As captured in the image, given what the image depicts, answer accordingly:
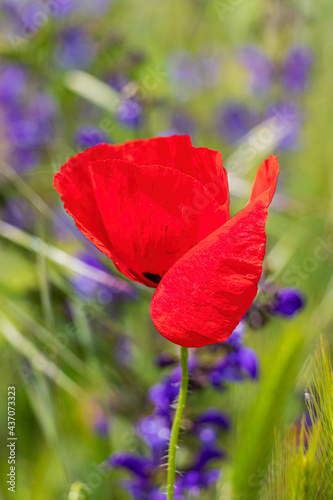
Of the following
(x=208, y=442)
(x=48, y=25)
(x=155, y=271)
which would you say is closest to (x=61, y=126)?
(x=48, y=25)

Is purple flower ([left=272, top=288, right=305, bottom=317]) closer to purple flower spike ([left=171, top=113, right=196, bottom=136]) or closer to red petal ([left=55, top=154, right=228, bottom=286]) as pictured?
red petal ([left=55, top=154, right=228, bottom=286])

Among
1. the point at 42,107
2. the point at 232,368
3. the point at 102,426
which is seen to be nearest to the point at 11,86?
the point at 42,107

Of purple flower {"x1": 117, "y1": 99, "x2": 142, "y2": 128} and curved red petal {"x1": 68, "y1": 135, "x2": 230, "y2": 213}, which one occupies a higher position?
purple flower {"x1": 117, "y1": 99, "x2": 142, "y2": 128}

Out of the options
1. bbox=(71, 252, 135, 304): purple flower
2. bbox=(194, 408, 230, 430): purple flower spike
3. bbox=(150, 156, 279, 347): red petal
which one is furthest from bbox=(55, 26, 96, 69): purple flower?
bbox=(150, 156, 279, 347): red petal

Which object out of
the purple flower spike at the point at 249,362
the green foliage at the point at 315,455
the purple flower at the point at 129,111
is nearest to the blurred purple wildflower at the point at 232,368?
the purple flower spike at the point at 249,362

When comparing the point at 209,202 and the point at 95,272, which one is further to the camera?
the point at 95,272

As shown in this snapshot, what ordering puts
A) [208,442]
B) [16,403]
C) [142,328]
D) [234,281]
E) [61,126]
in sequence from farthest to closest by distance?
[61,126], [142,328], [16,403], [208,442], [234,281]

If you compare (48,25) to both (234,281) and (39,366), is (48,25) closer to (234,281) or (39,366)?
(39,366)
